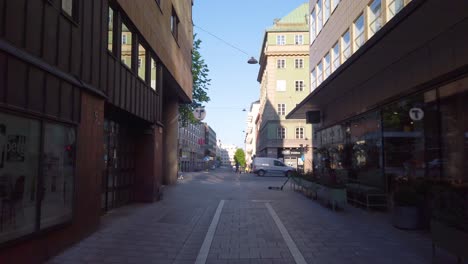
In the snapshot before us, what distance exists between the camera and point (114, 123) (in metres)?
13.0

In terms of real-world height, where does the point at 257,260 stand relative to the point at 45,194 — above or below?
below

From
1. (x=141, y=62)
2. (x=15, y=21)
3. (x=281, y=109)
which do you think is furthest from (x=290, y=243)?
(x=281, y=109)

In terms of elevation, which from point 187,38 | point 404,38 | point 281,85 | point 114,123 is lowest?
point 114,123

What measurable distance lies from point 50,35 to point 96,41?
2243 mm

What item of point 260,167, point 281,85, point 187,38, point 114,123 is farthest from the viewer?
point 281,85

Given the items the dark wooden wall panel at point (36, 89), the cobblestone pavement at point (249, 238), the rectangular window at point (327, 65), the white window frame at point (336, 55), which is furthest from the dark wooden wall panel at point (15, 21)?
the rectangular window at point (327, 65)

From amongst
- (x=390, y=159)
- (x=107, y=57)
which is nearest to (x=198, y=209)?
(x=107, y=57)

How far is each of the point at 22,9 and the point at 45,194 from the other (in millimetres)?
2828

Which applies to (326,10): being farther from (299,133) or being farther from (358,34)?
(299,133)

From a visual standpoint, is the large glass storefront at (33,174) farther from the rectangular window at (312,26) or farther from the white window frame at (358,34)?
the rectangular window at (312,26)

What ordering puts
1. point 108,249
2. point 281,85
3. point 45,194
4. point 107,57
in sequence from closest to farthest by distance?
point 45,194 < point 108,249 < point 107,57 < point 281,85

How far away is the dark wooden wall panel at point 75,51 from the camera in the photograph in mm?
7750

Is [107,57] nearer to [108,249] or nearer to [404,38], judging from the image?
[108,249]

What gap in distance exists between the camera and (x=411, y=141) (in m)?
12.5
